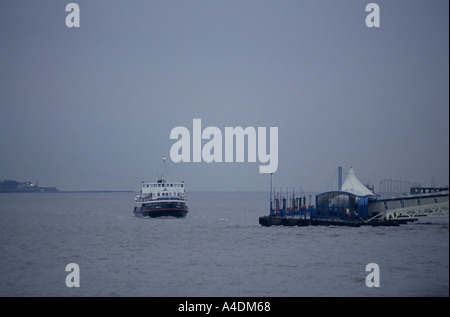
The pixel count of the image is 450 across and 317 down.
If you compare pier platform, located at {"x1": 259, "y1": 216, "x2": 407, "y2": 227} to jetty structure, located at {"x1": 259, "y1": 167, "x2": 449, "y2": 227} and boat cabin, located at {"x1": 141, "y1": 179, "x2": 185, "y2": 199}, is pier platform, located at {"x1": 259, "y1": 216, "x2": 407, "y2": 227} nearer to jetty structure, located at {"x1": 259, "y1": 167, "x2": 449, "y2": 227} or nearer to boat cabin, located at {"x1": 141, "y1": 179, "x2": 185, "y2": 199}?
jetty structure, located at {"x1": 259, "y1": 167, "x2": 449, "y2": 227}

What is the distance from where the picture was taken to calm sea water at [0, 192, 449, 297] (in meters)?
33.2

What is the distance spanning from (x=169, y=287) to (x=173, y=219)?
220ft

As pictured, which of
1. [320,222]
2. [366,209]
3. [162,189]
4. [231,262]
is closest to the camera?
[231,262]

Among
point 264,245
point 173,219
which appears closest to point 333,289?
point 264,245

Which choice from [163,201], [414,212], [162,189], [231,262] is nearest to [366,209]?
[414,212]

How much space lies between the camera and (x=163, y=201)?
308ft

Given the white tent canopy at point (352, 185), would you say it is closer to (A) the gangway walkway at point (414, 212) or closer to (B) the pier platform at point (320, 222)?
(B) the pier platform at point (320, 222)

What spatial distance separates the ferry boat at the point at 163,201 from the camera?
94000 mm

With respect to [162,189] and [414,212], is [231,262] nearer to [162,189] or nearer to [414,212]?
[414,212]

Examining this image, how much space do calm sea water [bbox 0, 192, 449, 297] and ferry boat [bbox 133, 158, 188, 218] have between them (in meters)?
20.9

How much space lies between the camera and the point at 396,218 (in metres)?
76.2

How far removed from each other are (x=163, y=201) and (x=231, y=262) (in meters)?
50.1

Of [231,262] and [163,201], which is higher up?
[163,201]

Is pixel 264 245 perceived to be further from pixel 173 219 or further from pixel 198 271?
pixel 173 219
